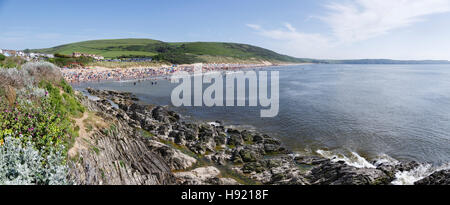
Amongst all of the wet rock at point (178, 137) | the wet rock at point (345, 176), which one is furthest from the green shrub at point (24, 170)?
the wet rock at point (178, 137)

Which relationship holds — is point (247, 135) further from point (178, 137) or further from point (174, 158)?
point (174, 158)

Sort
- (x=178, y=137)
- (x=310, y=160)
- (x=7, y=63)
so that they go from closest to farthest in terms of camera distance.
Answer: (x=7, y=63) → (x=310, y=160) → (x=178, y=137)

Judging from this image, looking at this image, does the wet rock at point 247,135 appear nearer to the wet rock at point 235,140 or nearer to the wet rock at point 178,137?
the wet rock at point 235,140

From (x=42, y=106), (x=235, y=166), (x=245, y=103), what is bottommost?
(x=235, y=166)

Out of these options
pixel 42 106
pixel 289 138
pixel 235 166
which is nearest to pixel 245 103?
pixel 289 138

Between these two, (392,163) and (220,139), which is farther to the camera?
(220,139)

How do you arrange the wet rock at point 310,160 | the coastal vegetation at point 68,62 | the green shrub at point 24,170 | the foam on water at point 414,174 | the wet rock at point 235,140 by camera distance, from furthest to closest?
the coastal vegetation at point 68,62 → the wet rock at point 235,140 → the wet rock at point 310,160 → the foam on water at point 414,174 → the green shrub at point 24,170

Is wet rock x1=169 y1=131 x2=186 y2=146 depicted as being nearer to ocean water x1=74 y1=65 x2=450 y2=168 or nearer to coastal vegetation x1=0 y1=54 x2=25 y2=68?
ocean water x1=74 y1=65 x2=450 y2=168

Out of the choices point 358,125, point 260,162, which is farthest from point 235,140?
point 358,125

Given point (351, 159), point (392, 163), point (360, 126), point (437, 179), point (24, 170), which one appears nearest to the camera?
point (24, 170)
